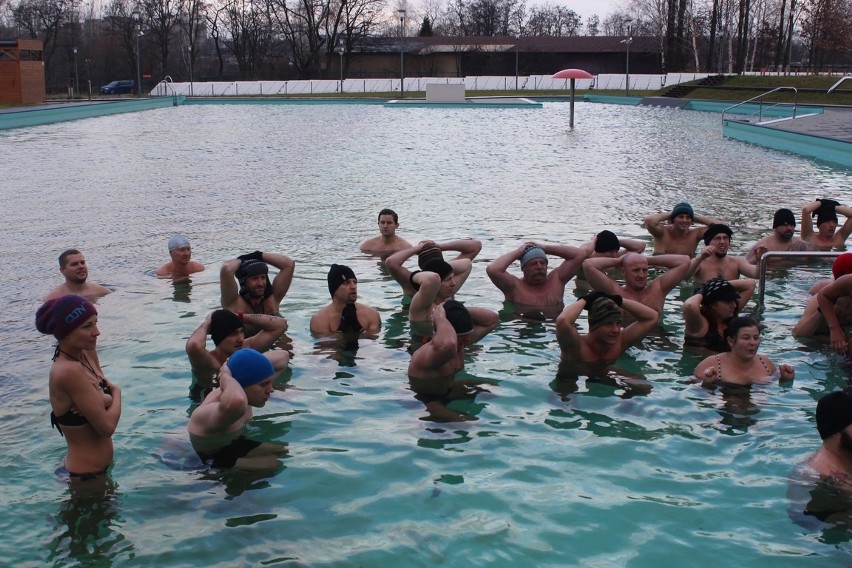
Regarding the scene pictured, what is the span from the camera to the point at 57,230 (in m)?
14.3

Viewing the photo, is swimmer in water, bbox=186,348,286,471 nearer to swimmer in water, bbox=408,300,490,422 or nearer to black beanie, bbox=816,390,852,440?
swimmer in water, bbox=408,300,490,422

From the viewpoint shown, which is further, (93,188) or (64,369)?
(93,188)

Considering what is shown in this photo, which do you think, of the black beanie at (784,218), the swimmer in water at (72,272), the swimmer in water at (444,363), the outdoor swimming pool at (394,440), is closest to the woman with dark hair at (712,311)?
the outdoor swimming pool at (394,440)

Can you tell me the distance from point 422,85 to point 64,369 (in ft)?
194

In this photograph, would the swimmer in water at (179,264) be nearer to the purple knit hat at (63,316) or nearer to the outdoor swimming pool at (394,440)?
the outdoor swimming pool at (394,440)

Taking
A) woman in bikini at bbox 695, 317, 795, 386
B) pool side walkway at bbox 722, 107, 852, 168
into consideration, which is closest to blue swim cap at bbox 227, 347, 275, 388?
woman in bikini at bbox 695, 317, 795, 386

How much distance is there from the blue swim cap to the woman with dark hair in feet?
12.9

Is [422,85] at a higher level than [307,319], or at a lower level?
higher

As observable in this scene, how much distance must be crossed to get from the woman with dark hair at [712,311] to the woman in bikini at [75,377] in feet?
15.8

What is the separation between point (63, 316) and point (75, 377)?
0.34m

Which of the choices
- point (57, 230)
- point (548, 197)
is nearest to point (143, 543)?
point (57, 230)

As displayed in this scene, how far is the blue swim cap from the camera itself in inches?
214

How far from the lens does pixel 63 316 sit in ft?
16.0

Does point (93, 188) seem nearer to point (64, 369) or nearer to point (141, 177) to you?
point (141, 177)
